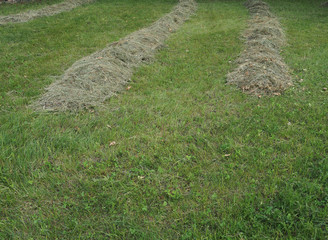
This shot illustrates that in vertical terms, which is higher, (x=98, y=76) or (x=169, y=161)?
(x=98, y=76)

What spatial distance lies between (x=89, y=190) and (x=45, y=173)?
0.62 metres

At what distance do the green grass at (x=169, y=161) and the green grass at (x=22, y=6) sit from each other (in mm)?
9369

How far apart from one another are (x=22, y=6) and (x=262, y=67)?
48.4 ft

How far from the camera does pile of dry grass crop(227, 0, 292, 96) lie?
4520 mm

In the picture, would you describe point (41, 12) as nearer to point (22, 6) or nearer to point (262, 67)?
point (22, 6)

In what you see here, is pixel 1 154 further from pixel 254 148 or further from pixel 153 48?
pixel 153 48

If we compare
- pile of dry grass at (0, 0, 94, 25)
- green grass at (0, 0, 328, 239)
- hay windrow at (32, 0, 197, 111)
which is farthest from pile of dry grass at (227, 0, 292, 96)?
pile of dry grass at (0, 0, 94, 25)

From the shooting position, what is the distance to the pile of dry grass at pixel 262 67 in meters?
4.52

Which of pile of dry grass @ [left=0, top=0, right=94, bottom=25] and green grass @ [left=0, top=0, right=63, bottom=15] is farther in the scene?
green grass @ [left=0, top=0, right=63, bottom=15]

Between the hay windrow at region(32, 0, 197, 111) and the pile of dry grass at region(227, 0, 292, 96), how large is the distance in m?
2.44

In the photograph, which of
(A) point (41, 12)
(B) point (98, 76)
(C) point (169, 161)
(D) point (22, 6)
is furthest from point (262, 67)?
(D) point (22, 6)

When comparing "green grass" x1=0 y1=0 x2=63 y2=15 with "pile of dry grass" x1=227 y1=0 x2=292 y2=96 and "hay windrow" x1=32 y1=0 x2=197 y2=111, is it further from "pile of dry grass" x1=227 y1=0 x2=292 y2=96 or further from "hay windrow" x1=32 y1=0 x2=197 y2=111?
"pile of dry grass" x1=227 y1=0 x2=292 y2=96

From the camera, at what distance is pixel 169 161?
9.75ft

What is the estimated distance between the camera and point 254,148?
309 cm
